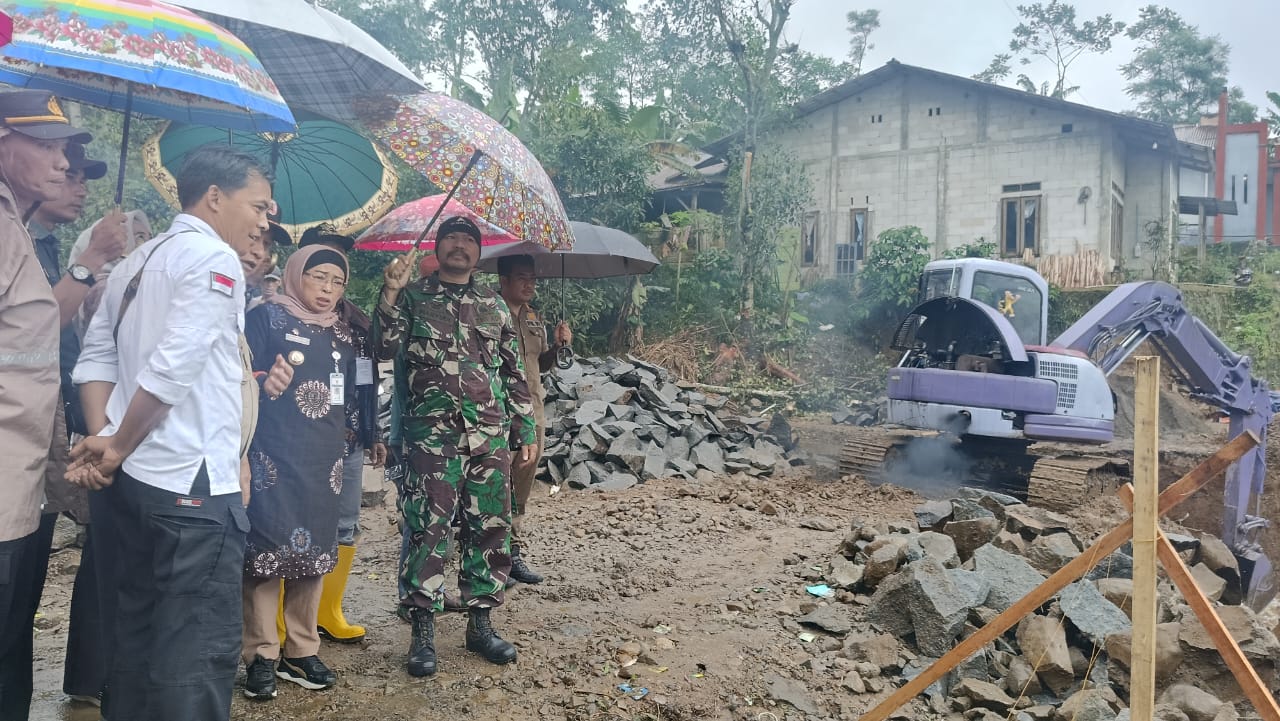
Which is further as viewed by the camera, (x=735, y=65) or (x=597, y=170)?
(x=735, y=65)

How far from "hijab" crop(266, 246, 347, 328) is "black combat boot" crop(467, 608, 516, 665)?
1424 millimetres

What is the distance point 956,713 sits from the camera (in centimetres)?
398

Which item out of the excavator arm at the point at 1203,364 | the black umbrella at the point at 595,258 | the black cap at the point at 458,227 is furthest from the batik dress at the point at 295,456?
the excavator arm at the point at 1203,364

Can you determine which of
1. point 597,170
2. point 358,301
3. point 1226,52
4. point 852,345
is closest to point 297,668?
point 358,301

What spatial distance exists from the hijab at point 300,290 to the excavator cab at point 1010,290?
7.78 meters

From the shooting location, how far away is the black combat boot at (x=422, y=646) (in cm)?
356

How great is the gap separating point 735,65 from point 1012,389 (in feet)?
45.9

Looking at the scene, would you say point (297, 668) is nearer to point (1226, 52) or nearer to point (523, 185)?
point (523, 185)

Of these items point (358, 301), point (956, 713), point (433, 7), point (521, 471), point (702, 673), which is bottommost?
point (956, 713)

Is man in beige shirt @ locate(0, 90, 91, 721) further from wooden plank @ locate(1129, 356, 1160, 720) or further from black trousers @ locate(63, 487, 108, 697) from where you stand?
wooden plank @ locate(1129, 356, 1160, 720)

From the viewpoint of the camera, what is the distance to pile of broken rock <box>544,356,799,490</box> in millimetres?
8672

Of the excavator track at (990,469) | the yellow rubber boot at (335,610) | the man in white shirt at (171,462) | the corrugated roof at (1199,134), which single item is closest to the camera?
the man in white shirt at (171,462)

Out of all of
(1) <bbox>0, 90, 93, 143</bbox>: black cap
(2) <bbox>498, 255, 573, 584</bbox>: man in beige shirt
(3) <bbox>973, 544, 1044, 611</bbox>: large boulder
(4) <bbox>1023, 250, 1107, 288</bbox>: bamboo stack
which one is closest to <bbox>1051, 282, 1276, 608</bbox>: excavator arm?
(3) <bbox>973, 544, 1044, 611</bbox>: large boulder

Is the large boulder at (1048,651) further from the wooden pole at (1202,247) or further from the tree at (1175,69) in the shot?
the tree at (1175,69)
